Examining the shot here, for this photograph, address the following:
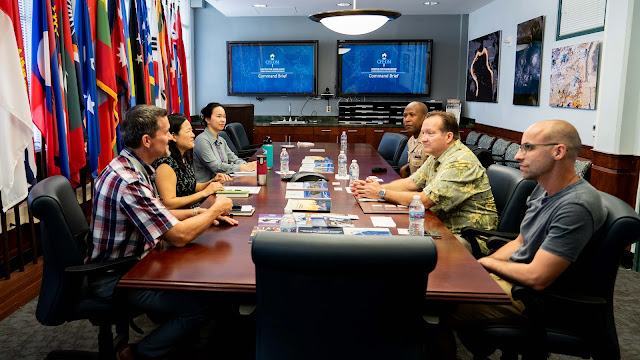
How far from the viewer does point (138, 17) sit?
194 inches

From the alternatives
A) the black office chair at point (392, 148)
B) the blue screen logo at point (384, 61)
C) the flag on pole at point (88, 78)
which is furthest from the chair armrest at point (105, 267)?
the blue screen logo at point (384, 61)

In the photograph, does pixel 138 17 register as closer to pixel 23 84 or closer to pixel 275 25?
pixel 23 84

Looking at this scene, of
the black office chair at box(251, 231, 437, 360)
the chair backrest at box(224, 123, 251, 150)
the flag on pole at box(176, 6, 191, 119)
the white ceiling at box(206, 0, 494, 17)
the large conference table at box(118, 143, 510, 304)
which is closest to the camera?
the black office chair at box(251, 231, 437, 360)

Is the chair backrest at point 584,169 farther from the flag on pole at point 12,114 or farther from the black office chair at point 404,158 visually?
the flag on pole at point 12,114

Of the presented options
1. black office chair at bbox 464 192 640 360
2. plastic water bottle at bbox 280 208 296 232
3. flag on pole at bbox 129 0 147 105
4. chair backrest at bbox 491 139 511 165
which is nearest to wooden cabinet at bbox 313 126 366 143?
chair backrest at bbox 491 139 511 165

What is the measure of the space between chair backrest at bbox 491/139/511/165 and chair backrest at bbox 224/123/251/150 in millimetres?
3047

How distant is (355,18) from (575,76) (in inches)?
90.6

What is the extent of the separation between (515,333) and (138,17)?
465 cm

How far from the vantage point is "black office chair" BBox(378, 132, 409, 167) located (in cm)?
541

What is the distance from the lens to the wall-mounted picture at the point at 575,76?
4254 mm

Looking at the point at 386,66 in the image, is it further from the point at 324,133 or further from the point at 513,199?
the point at 513,199

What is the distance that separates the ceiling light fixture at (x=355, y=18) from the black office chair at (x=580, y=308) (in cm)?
238

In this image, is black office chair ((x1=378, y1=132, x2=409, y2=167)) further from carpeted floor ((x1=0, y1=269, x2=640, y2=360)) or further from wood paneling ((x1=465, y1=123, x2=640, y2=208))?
carpeted floor ((x1=0, y1=269, x2=640, y2=360))

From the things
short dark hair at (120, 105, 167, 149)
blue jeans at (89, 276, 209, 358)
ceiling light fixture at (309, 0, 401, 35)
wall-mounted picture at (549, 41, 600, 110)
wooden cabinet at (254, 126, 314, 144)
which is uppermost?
ceiling light fixture at (309, 0, 401, 35)
